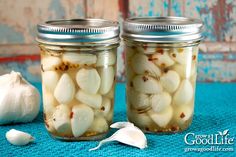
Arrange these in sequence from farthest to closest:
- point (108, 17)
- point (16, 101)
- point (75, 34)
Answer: point (108, 17), point (16, 101), point (75, 34)

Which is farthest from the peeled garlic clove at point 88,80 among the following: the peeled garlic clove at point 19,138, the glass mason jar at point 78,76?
the peeled garlic clove at point 19,138

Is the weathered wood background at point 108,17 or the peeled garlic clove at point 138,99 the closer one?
the peeled garlic clove at point 138,99

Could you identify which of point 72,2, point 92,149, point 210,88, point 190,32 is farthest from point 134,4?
point 92,149

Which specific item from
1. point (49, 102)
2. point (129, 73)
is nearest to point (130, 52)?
point (129, 73)

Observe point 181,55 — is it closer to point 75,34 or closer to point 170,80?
point 170,80

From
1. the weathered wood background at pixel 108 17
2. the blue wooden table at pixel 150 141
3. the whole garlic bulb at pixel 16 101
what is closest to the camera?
the blue wooden table at pixel 150 141

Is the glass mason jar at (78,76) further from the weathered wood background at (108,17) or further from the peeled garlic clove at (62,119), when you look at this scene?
the weathered wood background at (108,17)
